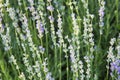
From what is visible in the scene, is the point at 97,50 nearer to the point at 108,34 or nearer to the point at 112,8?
the point at 108,34

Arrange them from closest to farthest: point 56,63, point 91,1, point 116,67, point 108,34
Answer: point 116,67
point 56,63
point 108,34
point 91,1

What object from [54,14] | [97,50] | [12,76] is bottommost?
[12,76]

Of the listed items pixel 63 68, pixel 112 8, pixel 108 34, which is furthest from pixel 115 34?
pixel 63 68

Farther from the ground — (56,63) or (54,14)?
(54,14)

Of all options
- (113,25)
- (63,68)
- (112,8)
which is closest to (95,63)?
(63,68)

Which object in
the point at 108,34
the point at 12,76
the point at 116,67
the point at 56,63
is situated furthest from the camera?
the point at 108,34

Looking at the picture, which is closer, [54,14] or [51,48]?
[51,48]

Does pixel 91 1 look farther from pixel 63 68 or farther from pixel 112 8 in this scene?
pixel 63 68

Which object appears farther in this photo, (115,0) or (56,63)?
(115,0)

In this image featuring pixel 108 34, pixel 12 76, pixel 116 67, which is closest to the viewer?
pixel 116 67
